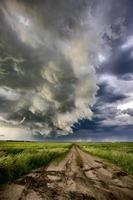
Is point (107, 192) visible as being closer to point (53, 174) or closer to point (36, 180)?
point (36, 180)

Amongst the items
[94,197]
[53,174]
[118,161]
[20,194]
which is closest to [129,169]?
[118,161]

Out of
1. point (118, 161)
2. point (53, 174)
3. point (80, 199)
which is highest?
point (118, 161)

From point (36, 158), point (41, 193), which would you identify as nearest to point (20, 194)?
point (41, 193)

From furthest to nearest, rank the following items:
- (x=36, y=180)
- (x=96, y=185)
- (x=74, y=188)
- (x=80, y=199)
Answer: (x=36, y=180) → (x=96, y=185) → (x=74, y=188) → (x=80, y=199)

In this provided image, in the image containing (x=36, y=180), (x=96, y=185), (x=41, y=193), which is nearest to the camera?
(x=41, y=193)

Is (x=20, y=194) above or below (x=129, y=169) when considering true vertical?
below

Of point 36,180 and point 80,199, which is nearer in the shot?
point 80,199

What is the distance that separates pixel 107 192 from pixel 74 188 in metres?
1.52

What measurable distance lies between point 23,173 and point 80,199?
24.9ft

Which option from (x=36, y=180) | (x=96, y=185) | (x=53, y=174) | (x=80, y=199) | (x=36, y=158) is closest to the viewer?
(x=80, y=199)

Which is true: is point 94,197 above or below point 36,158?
below

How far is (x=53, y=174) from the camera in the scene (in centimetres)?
1588

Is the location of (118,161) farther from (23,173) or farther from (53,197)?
(53,197)

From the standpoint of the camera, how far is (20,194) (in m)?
10.6
